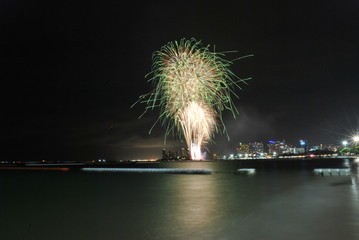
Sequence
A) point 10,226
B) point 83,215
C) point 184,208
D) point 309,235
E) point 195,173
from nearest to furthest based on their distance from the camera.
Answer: point 309,235
point 10,226
point 83,215
point 184,208
point 195,173

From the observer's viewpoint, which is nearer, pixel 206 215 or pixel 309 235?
pixel 309 235

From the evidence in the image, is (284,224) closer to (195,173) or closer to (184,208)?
(184,208)

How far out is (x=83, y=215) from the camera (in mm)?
15164

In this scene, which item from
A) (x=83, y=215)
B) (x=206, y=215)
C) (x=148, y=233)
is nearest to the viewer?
(x=148, y=233)

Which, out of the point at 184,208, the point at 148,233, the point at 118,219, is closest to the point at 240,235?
the point at 148,233

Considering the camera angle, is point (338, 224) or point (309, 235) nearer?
point (309, 235)

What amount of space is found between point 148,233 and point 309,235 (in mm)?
4706

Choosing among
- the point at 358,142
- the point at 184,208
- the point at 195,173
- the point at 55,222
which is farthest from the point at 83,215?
the point at 358,142

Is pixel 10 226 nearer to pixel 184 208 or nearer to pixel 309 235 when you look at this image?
pixel 184 208

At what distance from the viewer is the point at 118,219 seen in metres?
13.9

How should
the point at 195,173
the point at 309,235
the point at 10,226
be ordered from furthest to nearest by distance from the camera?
the point at 195,173 < the point at 10,226 < the point at 309,235

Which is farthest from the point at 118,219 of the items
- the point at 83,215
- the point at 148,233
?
the point at 148,233

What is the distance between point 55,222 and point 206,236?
658 centimetres

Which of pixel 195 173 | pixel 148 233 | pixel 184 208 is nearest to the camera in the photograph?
pixel 148 233
